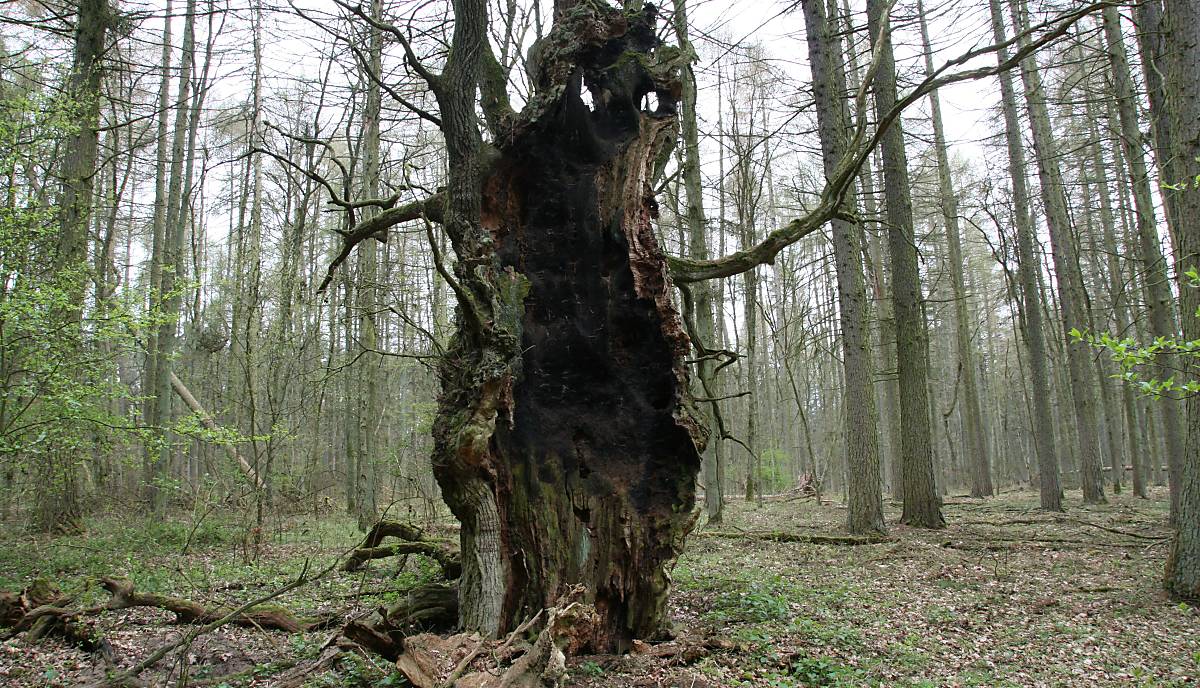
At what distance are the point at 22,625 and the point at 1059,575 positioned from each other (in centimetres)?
950

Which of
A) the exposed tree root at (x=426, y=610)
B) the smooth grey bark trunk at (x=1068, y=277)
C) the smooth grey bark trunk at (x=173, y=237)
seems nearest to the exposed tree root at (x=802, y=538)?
the exposed tree root at (x=426, y=610)

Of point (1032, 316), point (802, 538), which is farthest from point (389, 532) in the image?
point (1032, 316)

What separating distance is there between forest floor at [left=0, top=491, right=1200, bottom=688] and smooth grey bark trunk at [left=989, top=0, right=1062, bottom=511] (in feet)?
9.63

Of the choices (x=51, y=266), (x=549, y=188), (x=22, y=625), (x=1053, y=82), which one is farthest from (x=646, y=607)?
(x=1053, y=82)

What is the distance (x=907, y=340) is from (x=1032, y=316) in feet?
14.1

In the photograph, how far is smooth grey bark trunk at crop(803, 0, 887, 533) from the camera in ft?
31.8

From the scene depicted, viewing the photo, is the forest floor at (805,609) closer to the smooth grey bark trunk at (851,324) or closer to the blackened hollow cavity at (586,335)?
the smooth grey bark trunk at (851,324)

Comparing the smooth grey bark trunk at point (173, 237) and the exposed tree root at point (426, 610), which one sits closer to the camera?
the exposed tree root at point (426, 610)

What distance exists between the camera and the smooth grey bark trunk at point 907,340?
1068 centimetres

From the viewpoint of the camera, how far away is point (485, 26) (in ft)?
17.0

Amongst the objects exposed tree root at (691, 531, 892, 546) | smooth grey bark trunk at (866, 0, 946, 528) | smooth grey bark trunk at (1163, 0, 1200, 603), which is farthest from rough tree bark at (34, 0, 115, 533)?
smooth grey bark trunk at (1163, 0, 1200, 603)

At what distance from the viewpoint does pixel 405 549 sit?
243 inches

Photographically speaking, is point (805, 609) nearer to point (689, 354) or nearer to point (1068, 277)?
point (689, 354)

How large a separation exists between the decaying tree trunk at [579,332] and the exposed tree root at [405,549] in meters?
1.86
